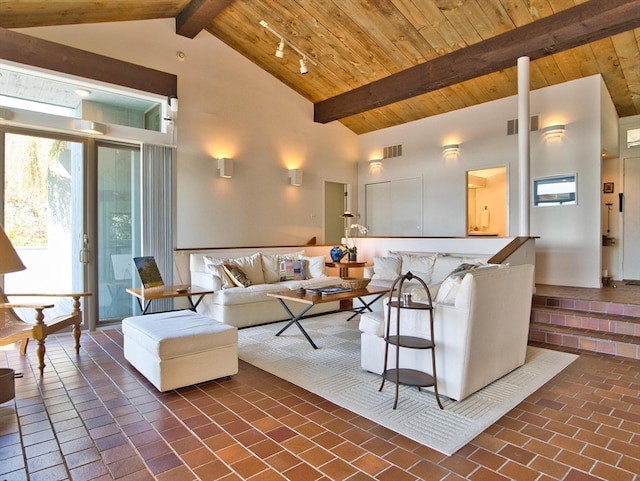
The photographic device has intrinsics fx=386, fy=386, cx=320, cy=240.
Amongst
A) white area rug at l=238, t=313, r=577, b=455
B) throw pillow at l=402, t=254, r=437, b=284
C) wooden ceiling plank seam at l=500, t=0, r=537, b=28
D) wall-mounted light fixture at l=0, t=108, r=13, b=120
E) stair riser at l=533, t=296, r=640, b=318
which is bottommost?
white area rug at l=238, t=313, r=577, b=455

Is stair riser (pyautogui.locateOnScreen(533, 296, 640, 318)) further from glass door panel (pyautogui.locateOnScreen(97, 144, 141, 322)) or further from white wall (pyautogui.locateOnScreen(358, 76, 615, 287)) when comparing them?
glass door panel (pyautogui.locateOnScreen(97, 144, 141, 322))

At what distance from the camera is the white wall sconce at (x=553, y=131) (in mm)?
5801

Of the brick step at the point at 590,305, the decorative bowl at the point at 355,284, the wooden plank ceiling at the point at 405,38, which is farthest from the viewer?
the decorative bowl at the point at 355,284

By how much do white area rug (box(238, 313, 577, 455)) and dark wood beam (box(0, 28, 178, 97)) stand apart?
12.1 feet

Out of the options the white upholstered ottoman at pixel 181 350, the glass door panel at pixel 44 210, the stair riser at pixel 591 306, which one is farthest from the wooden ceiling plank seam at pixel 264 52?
the stair riser at pixel 591 306

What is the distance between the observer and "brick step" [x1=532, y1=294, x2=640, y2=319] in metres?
4.21

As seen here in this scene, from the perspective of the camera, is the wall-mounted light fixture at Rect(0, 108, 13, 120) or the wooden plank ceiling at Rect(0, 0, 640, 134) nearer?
the wall-mounted light fixture at Rect(0, 108, 13, 120)

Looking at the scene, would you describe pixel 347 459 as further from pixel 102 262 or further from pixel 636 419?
pixel 102 262

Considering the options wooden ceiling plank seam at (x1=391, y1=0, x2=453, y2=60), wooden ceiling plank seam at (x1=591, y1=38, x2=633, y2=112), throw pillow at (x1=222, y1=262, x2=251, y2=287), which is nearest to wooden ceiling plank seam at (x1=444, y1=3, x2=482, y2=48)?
wooden ceiling plank seam at (x1=391, y1=0, x2=453, y2=60)

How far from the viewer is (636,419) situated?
2.45 metres

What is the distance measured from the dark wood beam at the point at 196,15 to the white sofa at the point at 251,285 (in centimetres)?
324

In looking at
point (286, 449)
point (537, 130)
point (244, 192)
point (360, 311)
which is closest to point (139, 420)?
point (286, 449)

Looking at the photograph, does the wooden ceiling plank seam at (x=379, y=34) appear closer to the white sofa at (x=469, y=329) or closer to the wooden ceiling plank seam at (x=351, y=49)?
the wooden ceiling plank seam at (x=351, y=49)

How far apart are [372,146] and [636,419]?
6.69 meters
